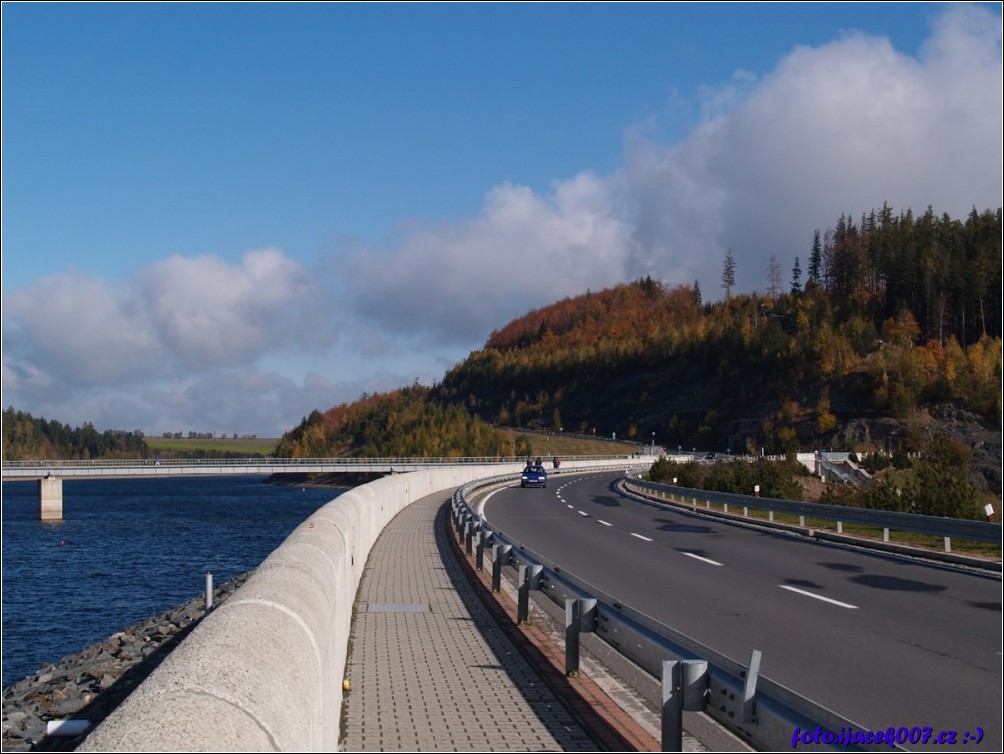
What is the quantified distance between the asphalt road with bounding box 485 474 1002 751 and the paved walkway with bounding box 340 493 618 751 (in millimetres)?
2388

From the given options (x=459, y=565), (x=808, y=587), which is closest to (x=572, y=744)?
(x=808, y=587)

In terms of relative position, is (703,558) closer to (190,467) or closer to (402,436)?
(190,467)

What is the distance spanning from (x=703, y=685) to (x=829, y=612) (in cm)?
843

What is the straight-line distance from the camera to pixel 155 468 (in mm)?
Answer: 99500

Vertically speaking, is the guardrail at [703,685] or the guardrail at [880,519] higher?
the guardrail at [703,685]

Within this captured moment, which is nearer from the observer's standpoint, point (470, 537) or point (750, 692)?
point (750, 692)

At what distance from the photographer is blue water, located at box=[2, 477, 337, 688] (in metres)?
26.2

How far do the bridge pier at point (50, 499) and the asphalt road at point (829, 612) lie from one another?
236ft

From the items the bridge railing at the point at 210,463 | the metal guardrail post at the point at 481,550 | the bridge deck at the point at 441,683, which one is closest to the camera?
the bridge deck at the point at 441,683

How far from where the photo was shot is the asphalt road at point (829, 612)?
865 centimetres

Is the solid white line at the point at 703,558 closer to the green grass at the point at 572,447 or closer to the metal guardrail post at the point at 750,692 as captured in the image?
the metal guardrail post at the point at 750,692

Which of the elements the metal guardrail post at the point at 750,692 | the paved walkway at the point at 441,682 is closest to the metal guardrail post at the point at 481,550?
the paved walkway at the point at 441,682

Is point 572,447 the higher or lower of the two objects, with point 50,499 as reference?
higher

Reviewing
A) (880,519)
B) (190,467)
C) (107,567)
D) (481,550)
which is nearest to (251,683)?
(481,550)
